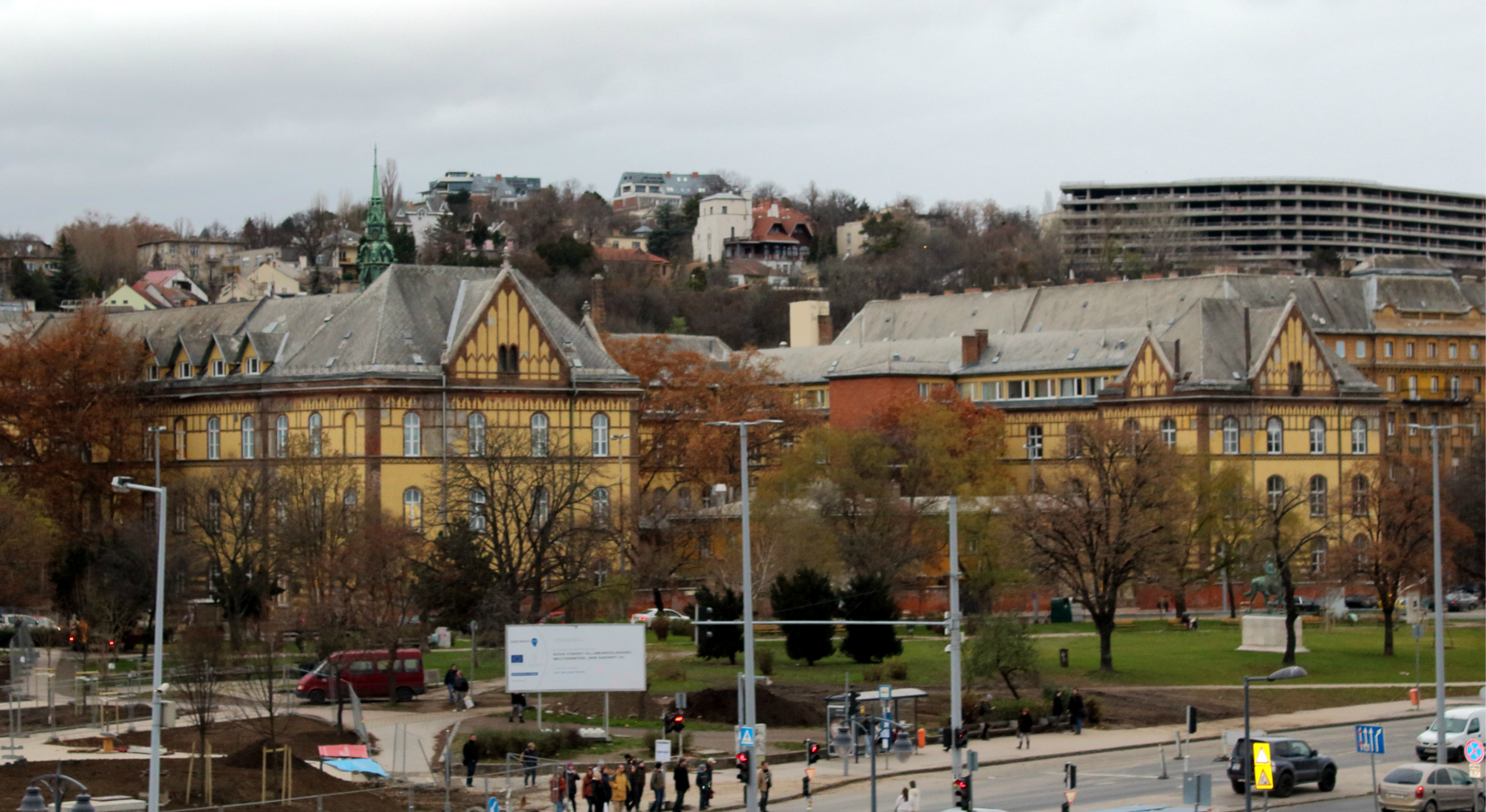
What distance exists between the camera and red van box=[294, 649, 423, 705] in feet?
217

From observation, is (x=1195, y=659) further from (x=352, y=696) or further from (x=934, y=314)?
(x=934, y=314)

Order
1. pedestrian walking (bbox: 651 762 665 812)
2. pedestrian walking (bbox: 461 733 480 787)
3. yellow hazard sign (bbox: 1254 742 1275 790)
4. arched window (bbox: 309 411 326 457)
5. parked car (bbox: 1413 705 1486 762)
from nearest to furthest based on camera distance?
yellow hazard sign (bbox: 1254 742 1275 790), pedestrian walking (bbox: 651 762 665 812), pedestrian walking (bbox: 461 733 480 787), parked car (bbox: 1413 705 1486 762), arched window (bbox: 309 411 326 457)

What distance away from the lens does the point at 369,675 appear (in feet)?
223

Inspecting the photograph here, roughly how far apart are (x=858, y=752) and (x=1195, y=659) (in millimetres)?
23099

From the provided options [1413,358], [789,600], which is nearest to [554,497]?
[789,600]

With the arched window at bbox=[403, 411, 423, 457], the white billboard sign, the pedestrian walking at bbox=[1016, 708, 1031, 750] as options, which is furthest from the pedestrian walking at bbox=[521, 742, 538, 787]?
the arched window at bbox=[403, 411, 423, 457]

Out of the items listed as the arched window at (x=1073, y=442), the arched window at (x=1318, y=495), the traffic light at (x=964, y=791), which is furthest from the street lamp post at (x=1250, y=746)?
the arched window at (x=1318, y=495)

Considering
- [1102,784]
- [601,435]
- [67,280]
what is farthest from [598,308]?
[1102,784]

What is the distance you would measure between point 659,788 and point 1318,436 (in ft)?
233

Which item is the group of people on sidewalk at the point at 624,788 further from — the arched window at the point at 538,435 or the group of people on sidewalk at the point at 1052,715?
the arched window at the point at 538,435

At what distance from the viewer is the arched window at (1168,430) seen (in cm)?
11019

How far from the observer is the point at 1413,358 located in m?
146

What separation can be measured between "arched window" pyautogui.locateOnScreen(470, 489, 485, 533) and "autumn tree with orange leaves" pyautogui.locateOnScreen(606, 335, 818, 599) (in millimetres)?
13792

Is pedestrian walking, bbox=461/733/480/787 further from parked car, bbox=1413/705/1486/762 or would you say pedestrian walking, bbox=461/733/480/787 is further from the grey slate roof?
the grey slate roof
